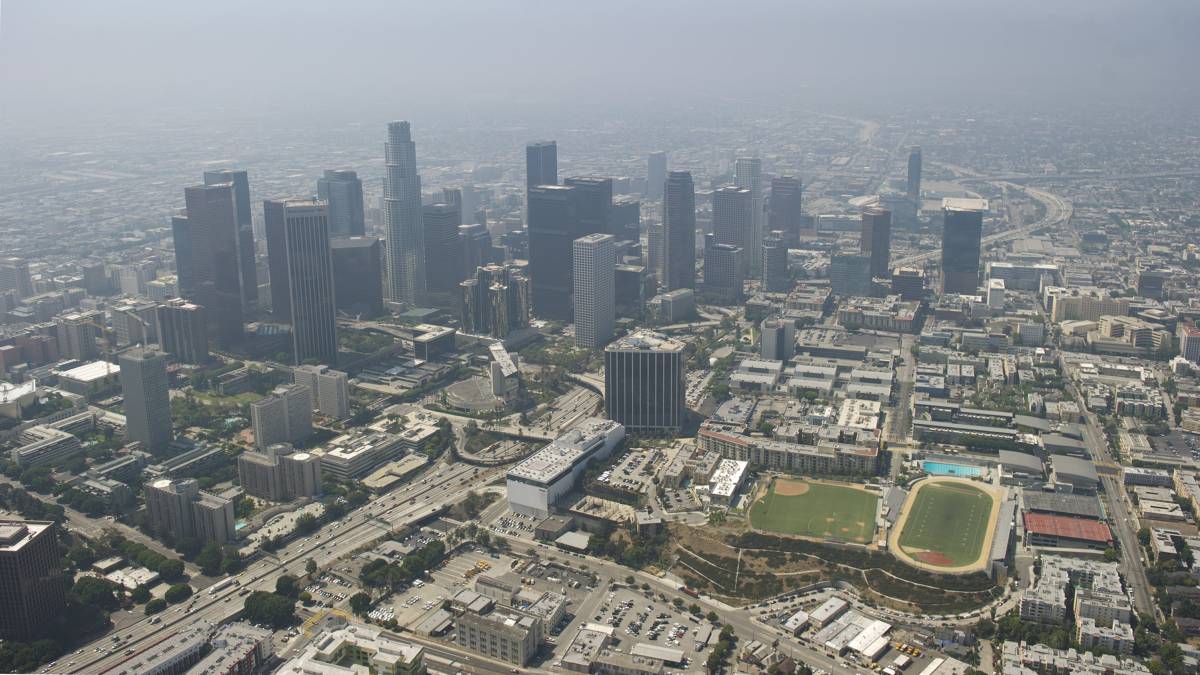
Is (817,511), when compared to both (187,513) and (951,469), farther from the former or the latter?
(187,513)

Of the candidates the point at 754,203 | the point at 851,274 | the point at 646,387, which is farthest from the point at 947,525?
the point at 754,203

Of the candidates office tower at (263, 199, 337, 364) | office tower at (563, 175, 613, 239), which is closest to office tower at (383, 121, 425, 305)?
office tower at (563, 175, 613, 239)

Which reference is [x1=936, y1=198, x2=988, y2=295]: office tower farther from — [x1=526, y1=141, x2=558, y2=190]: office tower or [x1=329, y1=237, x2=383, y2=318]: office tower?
[x1=329, y1=237, x2=383, y2=318]: office tower

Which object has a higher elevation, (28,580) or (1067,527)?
(28,580)

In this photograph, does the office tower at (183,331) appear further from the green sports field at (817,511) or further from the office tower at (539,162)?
the green sports field at (817,511)

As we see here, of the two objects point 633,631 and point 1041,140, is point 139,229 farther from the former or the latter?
point 1041,140

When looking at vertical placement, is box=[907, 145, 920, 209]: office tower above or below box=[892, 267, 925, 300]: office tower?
above
